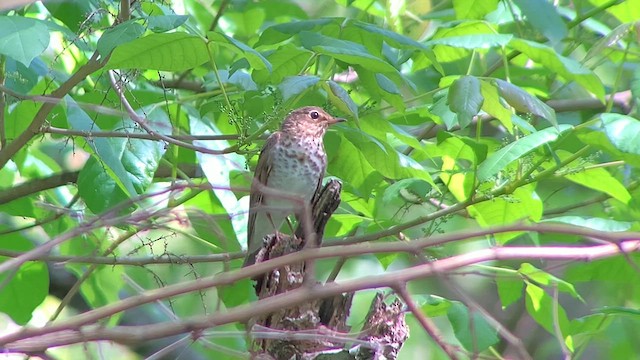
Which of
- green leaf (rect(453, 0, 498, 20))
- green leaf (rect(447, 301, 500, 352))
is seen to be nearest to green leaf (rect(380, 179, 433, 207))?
green leaf (rect(447, 301, 500, 352))

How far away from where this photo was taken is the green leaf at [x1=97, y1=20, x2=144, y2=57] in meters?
3.20

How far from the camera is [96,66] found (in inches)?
141

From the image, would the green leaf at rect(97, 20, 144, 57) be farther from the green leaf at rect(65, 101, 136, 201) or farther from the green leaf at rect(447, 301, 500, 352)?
the green leaf at rect(447, 301, 500, 352)

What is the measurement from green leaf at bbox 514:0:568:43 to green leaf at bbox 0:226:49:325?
8.16ft

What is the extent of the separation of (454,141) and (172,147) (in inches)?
46.4

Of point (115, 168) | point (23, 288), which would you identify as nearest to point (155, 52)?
point (115, 168)

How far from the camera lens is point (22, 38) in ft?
10.4

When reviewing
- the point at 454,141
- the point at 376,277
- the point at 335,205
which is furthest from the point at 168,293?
the point at 454,141

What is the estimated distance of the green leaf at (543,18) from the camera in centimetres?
360

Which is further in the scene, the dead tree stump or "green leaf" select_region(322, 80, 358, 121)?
"green leaf" select_region(322, 80, 358, 121)

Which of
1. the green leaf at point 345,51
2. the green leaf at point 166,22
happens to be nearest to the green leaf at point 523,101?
the green leaf at point 345,51

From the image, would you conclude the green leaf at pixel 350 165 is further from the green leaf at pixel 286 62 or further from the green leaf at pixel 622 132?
the green leaf at pixel 622 132

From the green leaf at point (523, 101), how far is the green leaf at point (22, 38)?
1.68 m

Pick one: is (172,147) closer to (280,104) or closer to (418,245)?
(280,104)
